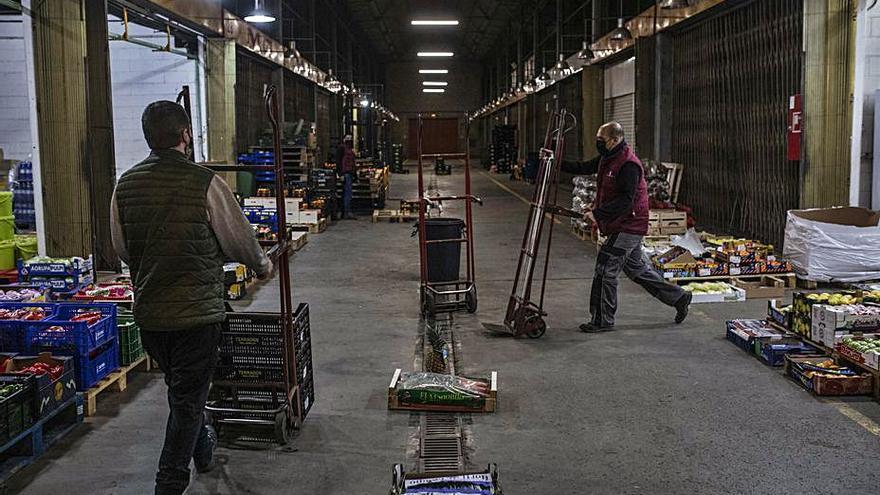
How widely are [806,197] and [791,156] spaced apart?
1.97ft

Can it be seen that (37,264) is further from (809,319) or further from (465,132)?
(809,319)

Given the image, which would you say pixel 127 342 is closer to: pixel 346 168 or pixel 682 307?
pixel 682 307

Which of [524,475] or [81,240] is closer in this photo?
[524,475]

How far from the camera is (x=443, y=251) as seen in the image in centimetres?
855

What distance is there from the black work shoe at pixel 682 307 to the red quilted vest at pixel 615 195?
83 cm

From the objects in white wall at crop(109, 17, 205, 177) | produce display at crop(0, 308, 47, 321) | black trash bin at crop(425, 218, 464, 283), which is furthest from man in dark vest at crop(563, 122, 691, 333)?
white wall at crop(109, 17, 205, 177)

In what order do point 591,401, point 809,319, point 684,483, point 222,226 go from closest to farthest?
1. point 222,226
2. point 684,483
3. point 591,401
4. point 809,319

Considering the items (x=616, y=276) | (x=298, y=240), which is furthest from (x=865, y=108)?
(x=298, y=240)

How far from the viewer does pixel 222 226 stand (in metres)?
3.66

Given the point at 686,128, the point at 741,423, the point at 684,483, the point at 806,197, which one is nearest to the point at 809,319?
the point at 741,423

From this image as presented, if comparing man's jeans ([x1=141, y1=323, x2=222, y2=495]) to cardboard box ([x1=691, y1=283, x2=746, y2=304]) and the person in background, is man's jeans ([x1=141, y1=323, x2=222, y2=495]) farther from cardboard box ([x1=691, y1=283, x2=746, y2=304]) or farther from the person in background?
the person in background

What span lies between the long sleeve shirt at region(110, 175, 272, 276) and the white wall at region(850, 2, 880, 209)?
27.7 ft

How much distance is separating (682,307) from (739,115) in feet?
21.3

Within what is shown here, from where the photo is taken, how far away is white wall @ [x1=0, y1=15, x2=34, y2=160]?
16.3 m
